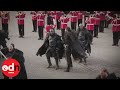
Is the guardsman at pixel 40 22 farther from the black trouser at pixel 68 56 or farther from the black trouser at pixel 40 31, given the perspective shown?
the black trouser at pixel 68 56

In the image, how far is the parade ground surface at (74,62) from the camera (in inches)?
323

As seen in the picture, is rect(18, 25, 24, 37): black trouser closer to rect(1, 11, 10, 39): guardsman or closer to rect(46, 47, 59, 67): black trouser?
rect(1, 11, 10, 39): guardsman

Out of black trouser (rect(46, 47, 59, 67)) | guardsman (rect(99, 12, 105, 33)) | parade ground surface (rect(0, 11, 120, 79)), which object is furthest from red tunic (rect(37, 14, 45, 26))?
guardsman (rect(99, 12, 105, 33))

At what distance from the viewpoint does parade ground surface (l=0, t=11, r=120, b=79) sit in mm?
8211

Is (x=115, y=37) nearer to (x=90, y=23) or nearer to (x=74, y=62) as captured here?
(x=90, y=23)

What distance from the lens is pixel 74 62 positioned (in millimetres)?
8297

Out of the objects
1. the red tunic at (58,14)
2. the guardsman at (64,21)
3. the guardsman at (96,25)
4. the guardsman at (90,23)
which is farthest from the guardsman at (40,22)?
the guardsman at (96,25)

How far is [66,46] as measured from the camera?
831 cm
